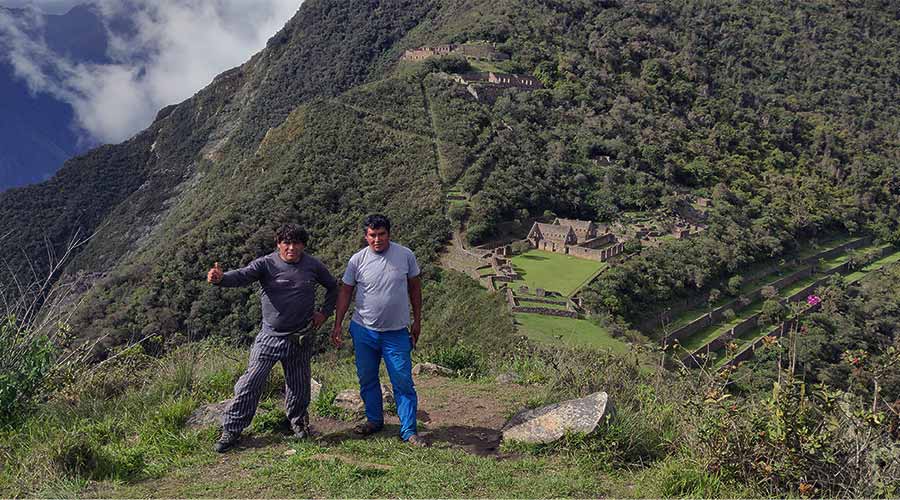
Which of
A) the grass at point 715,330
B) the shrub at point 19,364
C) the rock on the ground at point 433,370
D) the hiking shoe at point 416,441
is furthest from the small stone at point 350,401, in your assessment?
the grass at point 715,330

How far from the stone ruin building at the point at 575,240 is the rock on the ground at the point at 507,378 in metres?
21.7

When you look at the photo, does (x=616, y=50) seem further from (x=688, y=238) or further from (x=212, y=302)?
(x=212, y=302)

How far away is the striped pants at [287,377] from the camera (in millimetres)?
4051

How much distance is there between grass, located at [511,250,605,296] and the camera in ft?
77.7

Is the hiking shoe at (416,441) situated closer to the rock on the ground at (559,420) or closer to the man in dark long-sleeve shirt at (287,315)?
the rock on the ground at (559,420)

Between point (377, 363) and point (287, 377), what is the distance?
678 millimetres

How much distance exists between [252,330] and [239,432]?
22.7m

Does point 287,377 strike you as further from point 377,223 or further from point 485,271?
point 485,271

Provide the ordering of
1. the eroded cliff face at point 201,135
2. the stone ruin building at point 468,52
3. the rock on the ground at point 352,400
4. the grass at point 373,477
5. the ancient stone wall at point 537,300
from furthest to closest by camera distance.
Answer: the eroded cliff face at point 201,135
the stone ruin building at point 468,52
the ancient stone wall at point 537,300
the rock on the ground at point 352,400
the grass at point 373,477

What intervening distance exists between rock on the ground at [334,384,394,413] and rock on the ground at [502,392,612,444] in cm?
118

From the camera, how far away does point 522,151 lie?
1470 inches

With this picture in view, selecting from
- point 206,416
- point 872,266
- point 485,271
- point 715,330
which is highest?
point 206,416

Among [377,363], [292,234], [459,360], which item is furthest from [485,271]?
[292,234]

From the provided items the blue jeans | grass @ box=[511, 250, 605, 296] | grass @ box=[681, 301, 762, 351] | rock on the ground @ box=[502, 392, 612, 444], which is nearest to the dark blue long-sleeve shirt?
the blue jeans
